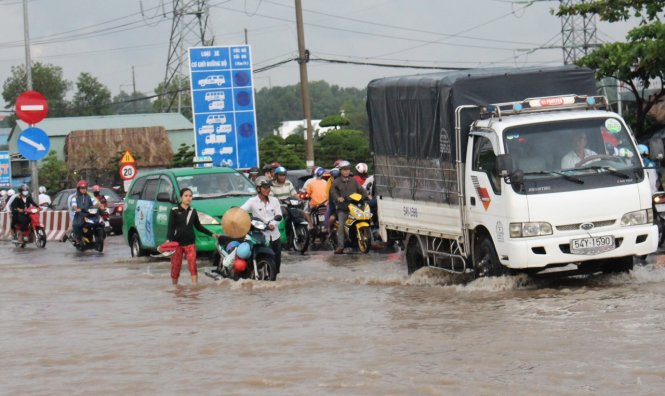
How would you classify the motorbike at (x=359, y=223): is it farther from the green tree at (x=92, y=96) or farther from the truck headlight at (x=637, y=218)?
the green tree at (x=92, y=96)

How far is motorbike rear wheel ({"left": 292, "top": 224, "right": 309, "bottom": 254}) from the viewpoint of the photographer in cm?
2250

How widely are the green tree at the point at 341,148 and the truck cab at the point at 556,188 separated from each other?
39.1m

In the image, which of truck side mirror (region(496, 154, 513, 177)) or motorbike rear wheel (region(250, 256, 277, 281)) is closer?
truck side mirror (region(496, 154, 513, 177))

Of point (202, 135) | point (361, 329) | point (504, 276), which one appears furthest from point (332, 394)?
point (202, 135)

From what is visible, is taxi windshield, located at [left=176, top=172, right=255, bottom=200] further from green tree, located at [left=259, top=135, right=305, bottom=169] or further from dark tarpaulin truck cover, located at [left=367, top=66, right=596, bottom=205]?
green tree, located at [left=259, top=135, right=305, bottom=169]

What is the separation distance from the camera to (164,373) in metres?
9.89

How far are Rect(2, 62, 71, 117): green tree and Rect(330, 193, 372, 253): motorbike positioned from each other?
10453cm

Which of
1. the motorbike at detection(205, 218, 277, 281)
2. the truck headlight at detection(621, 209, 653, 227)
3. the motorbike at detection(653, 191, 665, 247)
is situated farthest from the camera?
the motorbike at detection(653, 191, 665, 247)

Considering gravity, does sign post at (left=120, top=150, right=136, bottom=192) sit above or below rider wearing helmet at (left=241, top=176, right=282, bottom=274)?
above

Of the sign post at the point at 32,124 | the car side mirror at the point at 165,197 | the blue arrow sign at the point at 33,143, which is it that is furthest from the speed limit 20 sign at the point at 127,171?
the car side mirror at the point at 165,197

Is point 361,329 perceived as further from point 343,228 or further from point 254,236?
point 343,228

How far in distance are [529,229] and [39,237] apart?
63.7ft

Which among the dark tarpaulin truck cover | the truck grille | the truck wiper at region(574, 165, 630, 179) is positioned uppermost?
the dark tarpaulin truck cover

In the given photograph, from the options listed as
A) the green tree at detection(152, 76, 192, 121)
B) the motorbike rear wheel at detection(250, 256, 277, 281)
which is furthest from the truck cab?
the green tree at detection(152, 76, 192, 121)
